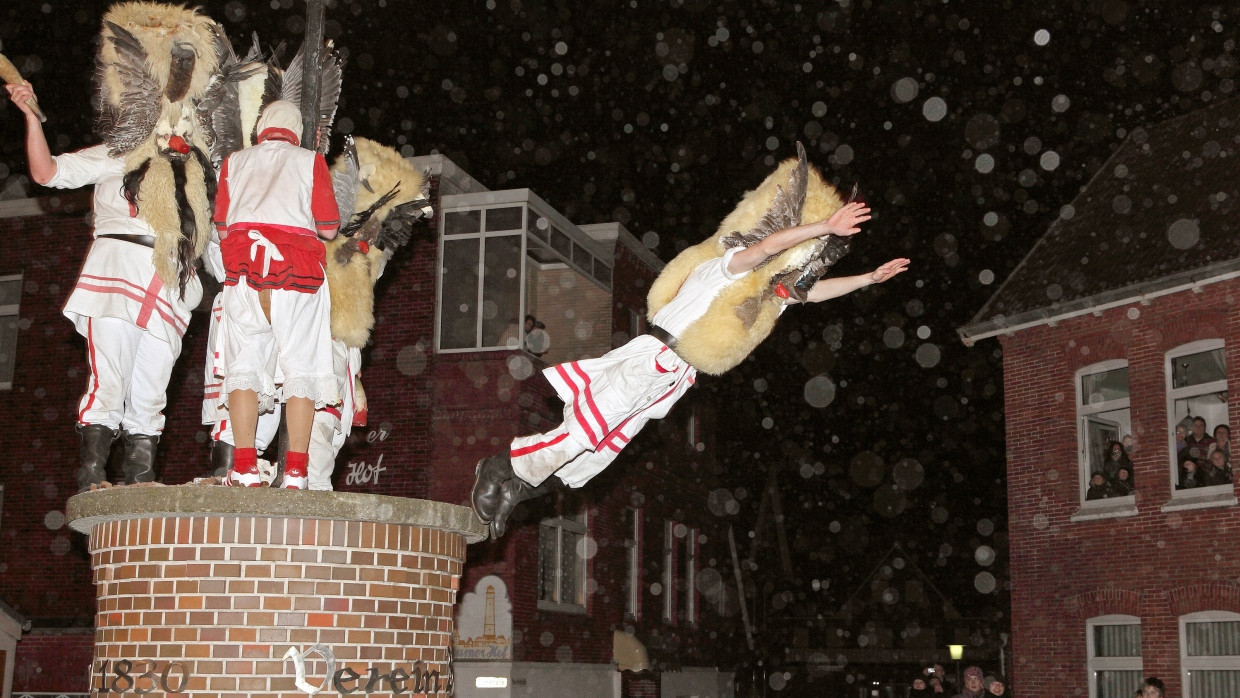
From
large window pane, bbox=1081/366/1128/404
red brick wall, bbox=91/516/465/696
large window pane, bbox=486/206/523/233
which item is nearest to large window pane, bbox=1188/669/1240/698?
large window pane, bbox=1081/366/1128/404

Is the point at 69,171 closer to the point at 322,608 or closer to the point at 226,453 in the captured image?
the point at 226,453

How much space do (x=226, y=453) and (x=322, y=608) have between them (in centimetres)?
156

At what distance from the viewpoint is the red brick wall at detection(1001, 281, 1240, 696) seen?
15922 mm

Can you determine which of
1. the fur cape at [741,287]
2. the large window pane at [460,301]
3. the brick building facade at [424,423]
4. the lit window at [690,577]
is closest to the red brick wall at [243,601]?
the fur cape at [741,287]

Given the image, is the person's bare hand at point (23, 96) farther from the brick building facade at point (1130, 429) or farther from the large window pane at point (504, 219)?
the brick building facade at point (1130, 429)

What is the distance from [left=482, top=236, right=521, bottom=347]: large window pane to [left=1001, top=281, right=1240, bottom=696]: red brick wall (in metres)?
7.64

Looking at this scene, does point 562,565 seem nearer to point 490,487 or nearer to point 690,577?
point 690,577

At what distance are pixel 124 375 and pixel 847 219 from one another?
3.83 m

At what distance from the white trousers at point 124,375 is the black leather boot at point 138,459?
0.16 feet

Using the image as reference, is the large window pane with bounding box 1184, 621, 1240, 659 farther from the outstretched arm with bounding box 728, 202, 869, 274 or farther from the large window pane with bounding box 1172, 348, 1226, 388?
the outstretched arm with bounding box 728, 202, 869, 274

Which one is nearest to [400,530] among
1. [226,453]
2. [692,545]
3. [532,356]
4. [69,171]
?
[226,453]

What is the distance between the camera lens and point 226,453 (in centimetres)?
672

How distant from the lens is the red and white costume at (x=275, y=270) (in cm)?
594

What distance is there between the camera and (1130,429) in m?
17.5
